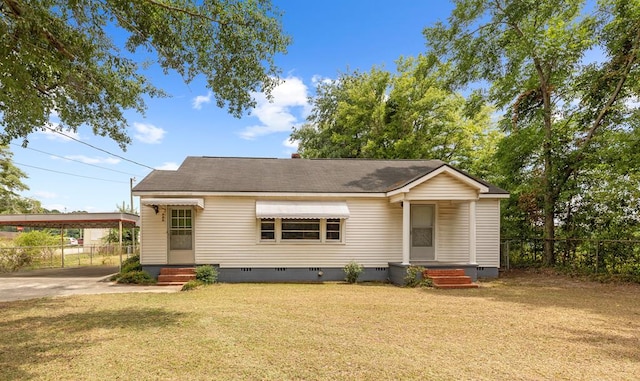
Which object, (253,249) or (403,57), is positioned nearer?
(253,249)

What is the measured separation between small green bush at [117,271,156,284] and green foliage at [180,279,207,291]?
5.37 ft

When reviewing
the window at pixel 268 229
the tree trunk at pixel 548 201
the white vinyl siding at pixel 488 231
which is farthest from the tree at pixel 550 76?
the window at pixel 268 229

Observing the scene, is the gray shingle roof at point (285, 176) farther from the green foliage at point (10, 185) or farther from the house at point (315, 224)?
the green foliage at point (10, 185)

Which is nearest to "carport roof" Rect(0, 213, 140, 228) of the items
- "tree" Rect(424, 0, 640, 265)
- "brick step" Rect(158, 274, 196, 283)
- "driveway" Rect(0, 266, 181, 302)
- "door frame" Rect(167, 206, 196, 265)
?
"driveway" Rect(0, 266, 181, 302)

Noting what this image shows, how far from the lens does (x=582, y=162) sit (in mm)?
13375

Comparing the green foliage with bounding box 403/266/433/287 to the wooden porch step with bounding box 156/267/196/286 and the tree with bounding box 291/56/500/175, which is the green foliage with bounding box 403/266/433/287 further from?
the tree with bounding box 291/56/500/175

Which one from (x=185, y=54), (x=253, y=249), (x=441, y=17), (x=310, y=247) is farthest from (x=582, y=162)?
(x=185, y=54)

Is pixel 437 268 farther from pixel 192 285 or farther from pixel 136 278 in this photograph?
pixel 136 278

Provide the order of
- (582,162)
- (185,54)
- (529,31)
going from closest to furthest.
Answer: (185,54)
(582,162)
(529,31)

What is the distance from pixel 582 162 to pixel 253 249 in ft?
44.7

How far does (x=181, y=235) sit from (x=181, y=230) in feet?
0.61

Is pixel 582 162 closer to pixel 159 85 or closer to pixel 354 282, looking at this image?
pixel 354 282

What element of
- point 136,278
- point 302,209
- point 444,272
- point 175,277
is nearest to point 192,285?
point 175,277

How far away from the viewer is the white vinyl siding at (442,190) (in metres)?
11.7
